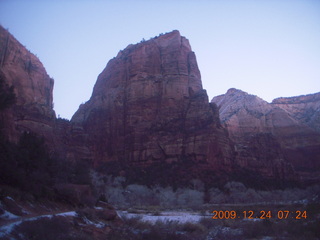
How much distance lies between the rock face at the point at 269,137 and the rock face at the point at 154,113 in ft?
28.6

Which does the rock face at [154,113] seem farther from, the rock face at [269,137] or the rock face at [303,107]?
the rock face at [303,107]

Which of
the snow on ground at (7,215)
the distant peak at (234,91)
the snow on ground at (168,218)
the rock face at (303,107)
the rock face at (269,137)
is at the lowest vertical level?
the snow on ground at (168,218)

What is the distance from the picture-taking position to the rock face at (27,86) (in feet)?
145

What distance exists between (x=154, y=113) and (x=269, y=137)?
25.4 m

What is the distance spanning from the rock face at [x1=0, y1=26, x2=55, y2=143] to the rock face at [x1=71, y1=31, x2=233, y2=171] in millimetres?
13740

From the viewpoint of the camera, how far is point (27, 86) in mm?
49156

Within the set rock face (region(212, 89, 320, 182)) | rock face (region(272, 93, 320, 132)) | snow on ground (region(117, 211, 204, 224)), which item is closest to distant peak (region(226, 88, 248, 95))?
rock face (region(212, 89, 320, 182))

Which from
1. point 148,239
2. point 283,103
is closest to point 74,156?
point 148,239

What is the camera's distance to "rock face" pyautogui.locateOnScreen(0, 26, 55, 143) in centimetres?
4406

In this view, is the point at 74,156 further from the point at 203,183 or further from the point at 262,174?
the point at 262,174

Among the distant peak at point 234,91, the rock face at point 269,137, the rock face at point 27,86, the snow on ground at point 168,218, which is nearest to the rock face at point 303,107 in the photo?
the rock face at point 269,137

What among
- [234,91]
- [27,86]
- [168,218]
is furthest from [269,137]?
[168,218]

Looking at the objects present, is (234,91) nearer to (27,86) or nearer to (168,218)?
(27,86)

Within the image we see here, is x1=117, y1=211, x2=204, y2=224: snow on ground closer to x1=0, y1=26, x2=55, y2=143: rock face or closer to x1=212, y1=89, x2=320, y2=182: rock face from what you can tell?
x1=0, y1=26, x2=55, y2=143: rock face
